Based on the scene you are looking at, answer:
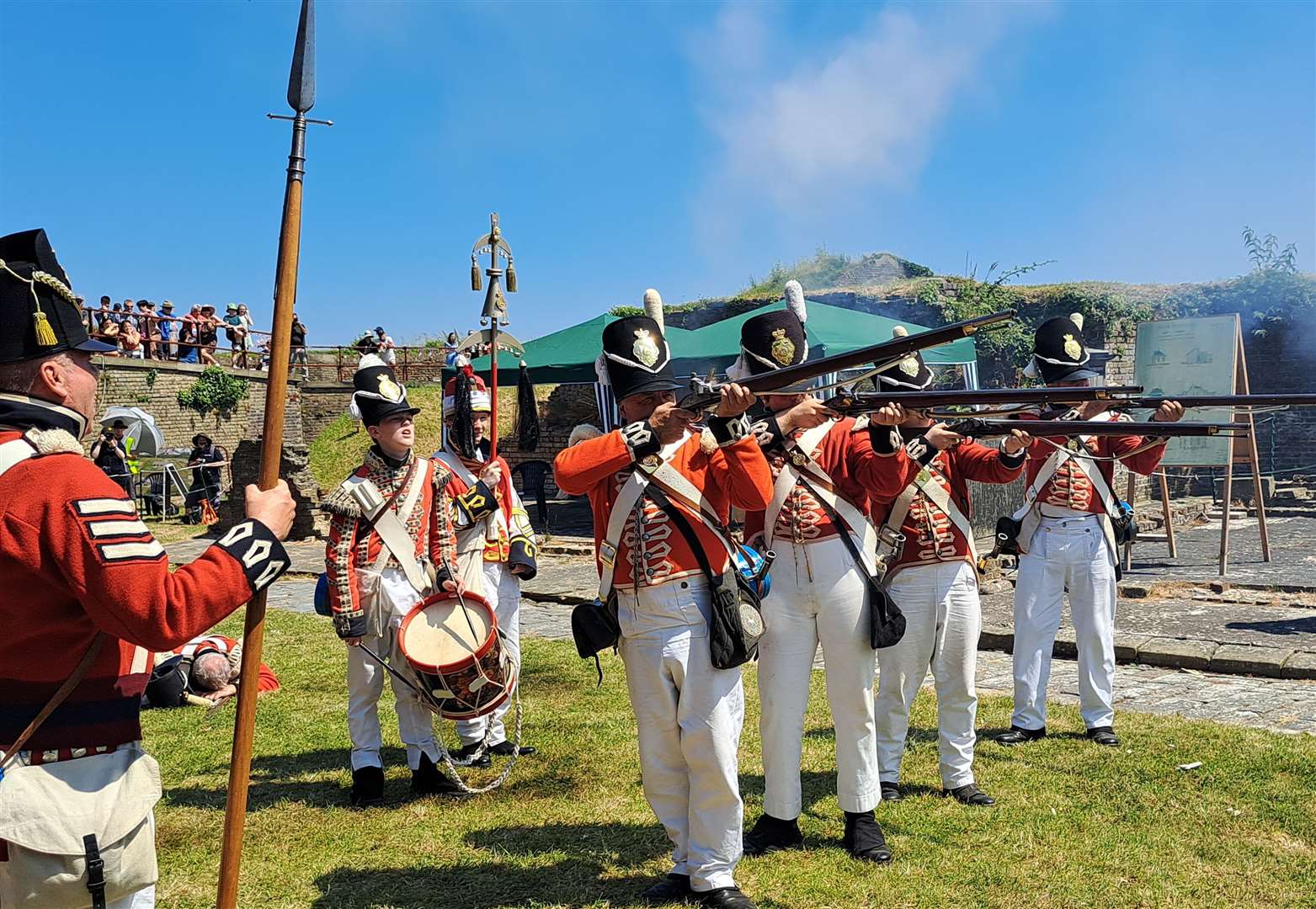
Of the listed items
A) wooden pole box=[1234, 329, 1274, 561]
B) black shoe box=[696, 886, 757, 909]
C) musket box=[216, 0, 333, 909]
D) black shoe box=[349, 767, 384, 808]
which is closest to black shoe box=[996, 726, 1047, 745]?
black shoe box=[696, 886, 757, 909]

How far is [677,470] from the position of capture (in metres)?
4.42

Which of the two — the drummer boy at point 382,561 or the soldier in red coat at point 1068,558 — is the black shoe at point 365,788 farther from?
the soldier in red coat at point 1068,558

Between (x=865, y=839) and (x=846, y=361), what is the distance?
2.51m

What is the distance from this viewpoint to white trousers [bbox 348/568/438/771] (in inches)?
228

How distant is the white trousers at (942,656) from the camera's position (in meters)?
5.56

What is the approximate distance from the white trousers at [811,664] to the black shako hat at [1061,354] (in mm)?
2817

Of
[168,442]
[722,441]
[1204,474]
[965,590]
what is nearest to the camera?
[722,441]

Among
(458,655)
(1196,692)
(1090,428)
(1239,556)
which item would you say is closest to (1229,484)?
(1239,556)

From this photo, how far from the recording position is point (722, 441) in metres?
4.18

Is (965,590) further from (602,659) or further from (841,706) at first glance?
(602,659)

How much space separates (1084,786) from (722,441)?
3.25 meters

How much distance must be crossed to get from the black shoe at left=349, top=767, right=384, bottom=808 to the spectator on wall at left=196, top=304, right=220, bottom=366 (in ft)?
95.7

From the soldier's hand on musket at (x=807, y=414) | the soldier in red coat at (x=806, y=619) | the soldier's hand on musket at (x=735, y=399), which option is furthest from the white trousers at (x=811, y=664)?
the soldier's hand on musket at (x=735, y=399)

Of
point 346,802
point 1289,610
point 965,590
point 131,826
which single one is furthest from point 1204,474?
point 131,826
